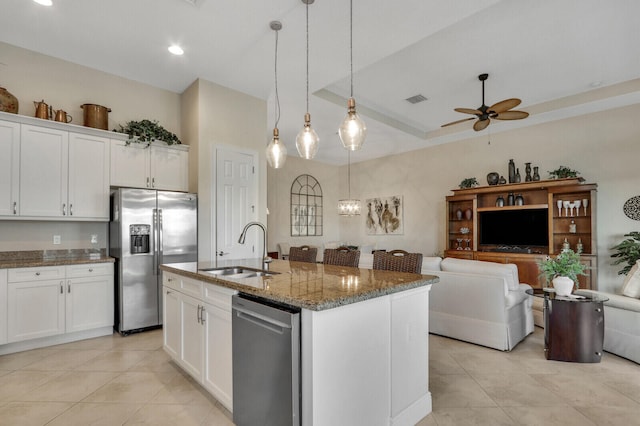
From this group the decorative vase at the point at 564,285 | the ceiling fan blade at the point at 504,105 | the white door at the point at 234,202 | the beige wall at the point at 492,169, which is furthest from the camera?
the beige wall at the point at 492,169

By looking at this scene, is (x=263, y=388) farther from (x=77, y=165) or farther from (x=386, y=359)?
(x=77, y=165)

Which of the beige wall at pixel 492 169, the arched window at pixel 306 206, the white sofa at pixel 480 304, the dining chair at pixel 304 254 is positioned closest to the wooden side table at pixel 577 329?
the white sofa at pixel 480 304

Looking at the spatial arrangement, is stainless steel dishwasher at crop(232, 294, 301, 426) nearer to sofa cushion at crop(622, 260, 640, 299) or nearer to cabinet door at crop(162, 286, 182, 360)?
cabinet door at crop(162, 286, 182, 360)

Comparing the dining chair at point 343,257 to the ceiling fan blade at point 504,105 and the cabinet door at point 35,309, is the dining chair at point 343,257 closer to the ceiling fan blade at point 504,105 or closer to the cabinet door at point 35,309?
the ceiling fan blade at point 504,105

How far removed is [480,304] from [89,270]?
426 centimetres

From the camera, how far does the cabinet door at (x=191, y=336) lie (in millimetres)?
2340

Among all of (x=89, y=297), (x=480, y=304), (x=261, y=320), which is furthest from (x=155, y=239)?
(x=480, y=304)

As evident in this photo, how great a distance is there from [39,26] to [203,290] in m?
3.22

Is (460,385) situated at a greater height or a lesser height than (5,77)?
lesser

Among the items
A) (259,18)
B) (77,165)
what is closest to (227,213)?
(77,165)

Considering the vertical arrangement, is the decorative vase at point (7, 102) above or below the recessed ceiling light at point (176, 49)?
below

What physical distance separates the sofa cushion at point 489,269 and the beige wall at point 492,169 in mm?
2977

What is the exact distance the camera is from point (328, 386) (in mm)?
1558

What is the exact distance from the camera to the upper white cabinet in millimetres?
3262
